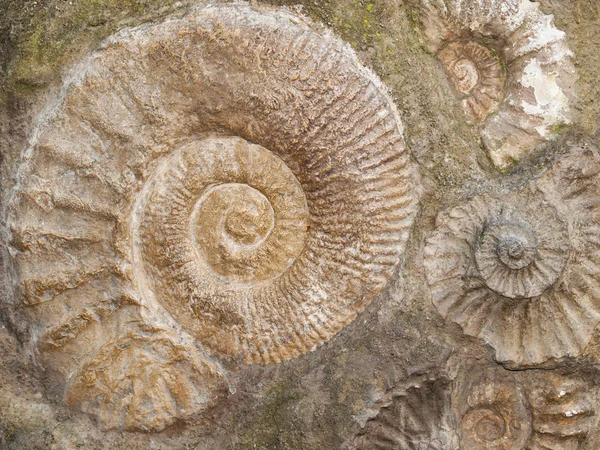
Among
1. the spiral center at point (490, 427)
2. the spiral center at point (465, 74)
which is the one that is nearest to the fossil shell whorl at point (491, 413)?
the spiral center at point (490, 427)

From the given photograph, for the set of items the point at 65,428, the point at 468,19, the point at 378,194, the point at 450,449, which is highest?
the point at 468,19

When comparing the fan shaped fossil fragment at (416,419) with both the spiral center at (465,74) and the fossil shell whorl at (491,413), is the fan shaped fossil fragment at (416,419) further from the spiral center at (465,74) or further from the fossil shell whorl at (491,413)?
the spiral center at (465,74)

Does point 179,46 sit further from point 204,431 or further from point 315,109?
point 204,431

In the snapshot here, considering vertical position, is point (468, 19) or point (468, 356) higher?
point (468, 19)

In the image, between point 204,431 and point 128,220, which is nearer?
point 128,220

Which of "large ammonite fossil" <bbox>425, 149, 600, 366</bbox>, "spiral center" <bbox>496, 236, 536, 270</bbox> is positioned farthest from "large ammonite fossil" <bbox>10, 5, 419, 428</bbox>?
"spiral center" <bbox>496, 236, 536, 270</bbox>

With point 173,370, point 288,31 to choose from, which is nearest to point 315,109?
point 288,31

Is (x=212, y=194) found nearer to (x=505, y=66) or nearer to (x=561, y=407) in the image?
(x=505, y=66)
